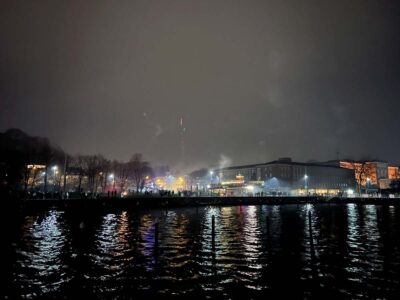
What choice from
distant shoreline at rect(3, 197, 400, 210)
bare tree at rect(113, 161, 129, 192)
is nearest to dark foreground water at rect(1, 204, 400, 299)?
distant shoreline at rect(3, 197, 400, 210)

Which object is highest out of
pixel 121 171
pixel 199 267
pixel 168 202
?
pixel 121 171

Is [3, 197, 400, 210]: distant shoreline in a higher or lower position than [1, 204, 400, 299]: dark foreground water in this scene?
higher

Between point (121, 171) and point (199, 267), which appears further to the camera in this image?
point (121, 171)

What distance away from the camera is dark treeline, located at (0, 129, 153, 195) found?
82688 mm

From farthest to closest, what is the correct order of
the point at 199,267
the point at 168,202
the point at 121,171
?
the point at 121,171, the point at 168,202, the point at 199,267

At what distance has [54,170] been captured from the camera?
119 m

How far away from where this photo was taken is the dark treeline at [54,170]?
271ft

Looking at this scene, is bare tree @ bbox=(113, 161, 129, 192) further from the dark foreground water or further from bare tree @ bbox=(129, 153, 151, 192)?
the dark foreground water

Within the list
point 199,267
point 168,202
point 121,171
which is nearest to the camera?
point 199,267


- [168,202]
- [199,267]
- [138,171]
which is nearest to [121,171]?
[138,171]

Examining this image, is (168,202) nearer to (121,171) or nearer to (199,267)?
(121,171)

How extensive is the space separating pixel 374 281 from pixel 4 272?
21.8 meters

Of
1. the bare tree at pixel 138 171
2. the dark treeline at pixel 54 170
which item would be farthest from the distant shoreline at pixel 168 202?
the bare tree at pixel 138 171

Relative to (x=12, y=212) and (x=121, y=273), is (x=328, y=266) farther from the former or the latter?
(x=12, y=212)
